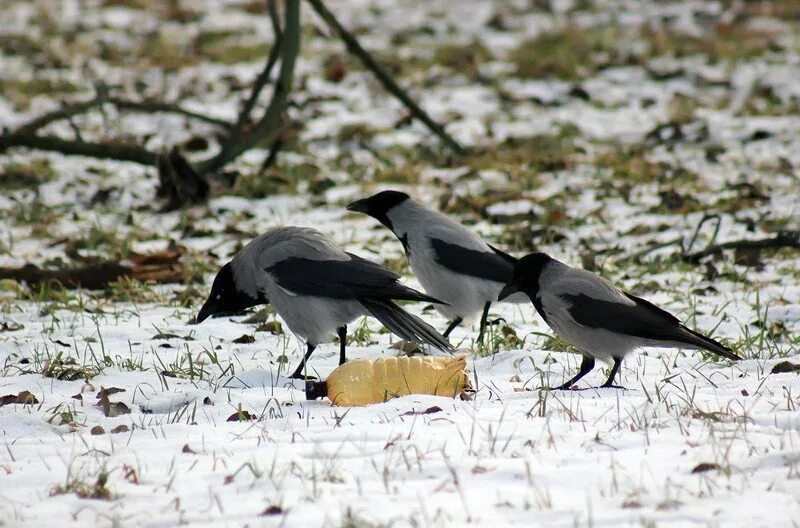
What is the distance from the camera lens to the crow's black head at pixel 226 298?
5.92 m

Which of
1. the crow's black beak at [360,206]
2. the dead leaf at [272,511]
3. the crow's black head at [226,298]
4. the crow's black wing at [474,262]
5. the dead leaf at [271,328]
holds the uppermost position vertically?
the crow's black beak at [360,206]

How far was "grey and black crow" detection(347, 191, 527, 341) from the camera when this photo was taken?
6227 mm

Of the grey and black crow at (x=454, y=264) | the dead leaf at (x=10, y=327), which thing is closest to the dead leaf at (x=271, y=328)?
the grey and black crow at (x=454, y=264)

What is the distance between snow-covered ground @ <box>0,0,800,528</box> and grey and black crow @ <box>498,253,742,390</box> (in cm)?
19

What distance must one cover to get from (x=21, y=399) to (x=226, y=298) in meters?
1.41

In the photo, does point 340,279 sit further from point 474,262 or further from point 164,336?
point 164,336

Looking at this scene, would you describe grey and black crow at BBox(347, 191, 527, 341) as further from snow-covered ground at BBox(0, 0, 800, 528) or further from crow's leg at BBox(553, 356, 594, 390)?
crow's leg at BBox(553, 356, 594, 390)

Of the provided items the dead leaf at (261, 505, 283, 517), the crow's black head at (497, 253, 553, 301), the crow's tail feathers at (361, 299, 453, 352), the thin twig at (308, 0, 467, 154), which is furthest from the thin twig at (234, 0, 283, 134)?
the dead leaf at (261, 505, 283, 517)

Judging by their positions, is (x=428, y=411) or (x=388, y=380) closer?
(x=428, y=411)

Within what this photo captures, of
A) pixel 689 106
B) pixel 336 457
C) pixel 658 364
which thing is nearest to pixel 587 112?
pixel 689 106

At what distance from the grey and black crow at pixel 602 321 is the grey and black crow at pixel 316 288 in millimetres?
550

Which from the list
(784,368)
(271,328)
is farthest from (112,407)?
(784,368)

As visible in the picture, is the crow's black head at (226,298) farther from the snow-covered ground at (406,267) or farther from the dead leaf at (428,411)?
the dead leaf at (428,411)

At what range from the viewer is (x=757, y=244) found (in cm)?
730
